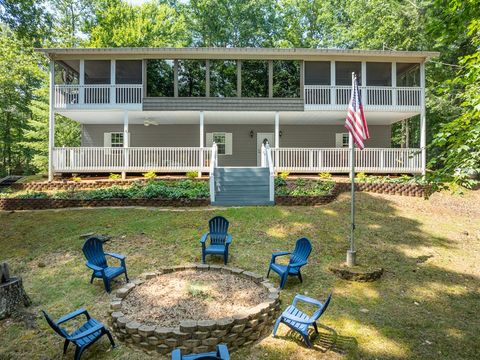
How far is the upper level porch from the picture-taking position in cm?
1488

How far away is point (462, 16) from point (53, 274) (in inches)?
392

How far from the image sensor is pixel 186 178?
13781 mm

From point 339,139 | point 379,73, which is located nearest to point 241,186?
point 339,139

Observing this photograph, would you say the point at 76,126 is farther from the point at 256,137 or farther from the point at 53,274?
the point at 53,274

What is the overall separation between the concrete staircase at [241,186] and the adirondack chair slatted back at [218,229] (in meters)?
3.58

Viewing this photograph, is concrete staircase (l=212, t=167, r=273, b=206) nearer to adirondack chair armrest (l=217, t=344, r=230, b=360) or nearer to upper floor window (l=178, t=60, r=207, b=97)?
upper floor window (l=178, t=60, r=207, b=97)

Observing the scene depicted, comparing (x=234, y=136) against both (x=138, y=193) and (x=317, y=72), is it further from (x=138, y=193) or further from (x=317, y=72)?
(x=138, y=193)

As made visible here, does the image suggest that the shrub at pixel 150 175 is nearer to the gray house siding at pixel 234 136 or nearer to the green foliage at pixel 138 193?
the green foliage at pixel 138 193

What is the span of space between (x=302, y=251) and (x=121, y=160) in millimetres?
11015

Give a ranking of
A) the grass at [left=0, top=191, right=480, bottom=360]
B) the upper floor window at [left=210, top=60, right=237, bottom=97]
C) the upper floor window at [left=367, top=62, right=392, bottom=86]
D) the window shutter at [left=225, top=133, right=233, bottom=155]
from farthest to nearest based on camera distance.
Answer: the window shutter at [left=225, top=133, right=233, bottom=155] → the upper floor window at [left=210, top=60, right=237, bottom=97] → the upper floor window at [left=367, top=62, right=392, bottom=86] → the grass at [left=0, top=191, right=480, bottom=360]

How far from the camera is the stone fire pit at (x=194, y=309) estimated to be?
4.02m

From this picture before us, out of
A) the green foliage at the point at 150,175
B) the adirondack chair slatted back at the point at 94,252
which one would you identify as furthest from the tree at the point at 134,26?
the adirondack chair slatted back at the point at 94,252

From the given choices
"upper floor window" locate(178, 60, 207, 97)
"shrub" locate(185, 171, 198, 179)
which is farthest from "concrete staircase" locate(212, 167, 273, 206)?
"upper floor window" locate(178, 60, 207, 97)

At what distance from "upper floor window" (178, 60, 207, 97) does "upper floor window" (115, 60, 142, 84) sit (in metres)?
2.42
